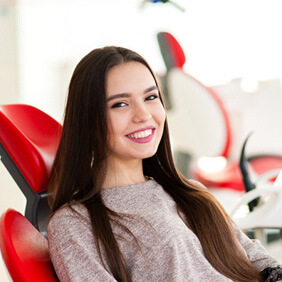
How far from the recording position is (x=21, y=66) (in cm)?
304

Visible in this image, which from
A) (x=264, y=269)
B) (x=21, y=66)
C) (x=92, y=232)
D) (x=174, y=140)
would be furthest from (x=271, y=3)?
(x=92, y=232)

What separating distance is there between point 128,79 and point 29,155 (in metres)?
0.33

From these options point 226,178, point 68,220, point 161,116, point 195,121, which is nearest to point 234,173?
point 226,178

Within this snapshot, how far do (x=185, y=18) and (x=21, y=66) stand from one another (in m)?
1.05

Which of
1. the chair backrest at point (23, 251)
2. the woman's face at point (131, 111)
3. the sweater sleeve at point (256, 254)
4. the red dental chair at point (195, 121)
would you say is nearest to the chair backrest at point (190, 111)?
the red dental chair at point (195, 121)

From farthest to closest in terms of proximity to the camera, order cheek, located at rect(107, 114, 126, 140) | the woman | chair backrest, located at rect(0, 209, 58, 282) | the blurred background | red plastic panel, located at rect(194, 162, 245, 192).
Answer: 1. red plastic panel, located at rect(194, 162, 245, 192)
2. the blurred background
3. cheek, located at rect(107, 114, 126, 140)
4. the woman
5. chair backrest, located at rect(0, 209, 58, 282)

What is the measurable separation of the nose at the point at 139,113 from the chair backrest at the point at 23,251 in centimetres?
38

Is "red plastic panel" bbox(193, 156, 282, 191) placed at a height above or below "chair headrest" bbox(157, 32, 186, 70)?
below

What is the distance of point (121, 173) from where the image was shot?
134 centimetres

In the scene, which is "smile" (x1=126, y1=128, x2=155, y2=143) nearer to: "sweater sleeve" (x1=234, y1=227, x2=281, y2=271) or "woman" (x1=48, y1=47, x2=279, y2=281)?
"woman" (x1=48, y1=47, x2=279, y2=281)

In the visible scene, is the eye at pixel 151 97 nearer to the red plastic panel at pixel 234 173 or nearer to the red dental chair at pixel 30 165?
the red dental chair at pixel 30 165

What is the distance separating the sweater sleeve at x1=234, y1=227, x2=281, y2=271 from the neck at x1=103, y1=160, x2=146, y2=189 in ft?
1.08

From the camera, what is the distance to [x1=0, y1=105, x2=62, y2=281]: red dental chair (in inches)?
45.8

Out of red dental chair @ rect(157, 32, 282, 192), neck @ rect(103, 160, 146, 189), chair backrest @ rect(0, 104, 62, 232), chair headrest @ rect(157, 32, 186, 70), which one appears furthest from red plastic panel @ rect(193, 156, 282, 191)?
chair backrest @ rect(0, 104, 62, 232)
